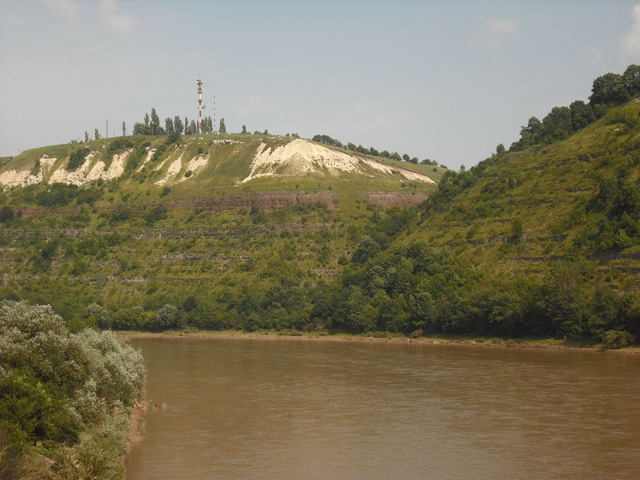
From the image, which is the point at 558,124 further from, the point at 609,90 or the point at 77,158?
the point at 77,158

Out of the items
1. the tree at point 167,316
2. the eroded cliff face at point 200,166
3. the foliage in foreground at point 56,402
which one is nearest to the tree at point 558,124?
the eroded cliff face at point 200,166

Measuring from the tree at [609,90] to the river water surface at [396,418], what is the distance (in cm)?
5449

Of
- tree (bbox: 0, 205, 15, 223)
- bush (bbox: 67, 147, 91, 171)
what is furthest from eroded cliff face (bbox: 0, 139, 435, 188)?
tree (bbox: 0, 205, 15, 223)

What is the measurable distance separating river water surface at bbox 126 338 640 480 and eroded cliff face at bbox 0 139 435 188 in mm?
89204

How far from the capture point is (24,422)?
2894 centimetres

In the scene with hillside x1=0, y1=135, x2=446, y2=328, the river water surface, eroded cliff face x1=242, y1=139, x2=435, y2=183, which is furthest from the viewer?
eroded cliff face x1=242, y1=139, x2=435, y2=183

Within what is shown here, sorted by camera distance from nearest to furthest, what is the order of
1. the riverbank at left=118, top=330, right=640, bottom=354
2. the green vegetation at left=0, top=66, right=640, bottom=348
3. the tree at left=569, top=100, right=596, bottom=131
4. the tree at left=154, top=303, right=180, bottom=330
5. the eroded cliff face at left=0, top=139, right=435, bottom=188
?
1. the riverbank at left=118, top=330, right=640, bottom=354
2. the green vegetation at left=0, top=66, right=640, bottom=348
3. the tree at left=154, top=303, right=180, bottom=330
4. the tree at left=569, top=100, right=596, bottom=131
5. the eroded cliff face at left=0, top=139, right=435, bottom=188

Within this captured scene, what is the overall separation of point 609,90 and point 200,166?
92112mm

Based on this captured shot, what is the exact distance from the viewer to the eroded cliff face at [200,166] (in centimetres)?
15662

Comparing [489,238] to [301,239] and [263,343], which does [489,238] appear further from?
[301,239]

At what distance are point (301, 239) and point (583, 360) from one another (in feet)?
225

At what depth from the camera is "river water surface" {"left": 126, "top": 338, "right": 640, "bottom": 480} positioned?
33312 millimetres

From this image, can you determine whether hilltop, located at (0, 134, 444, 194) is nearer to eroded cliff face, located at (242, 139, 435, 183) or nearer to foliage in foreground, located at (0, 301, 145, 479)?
eroded cliff face, located at (242, 139, 435, 183)

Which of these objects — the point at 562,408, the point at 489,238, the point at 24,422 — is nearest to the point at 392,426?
the point at 562,408
